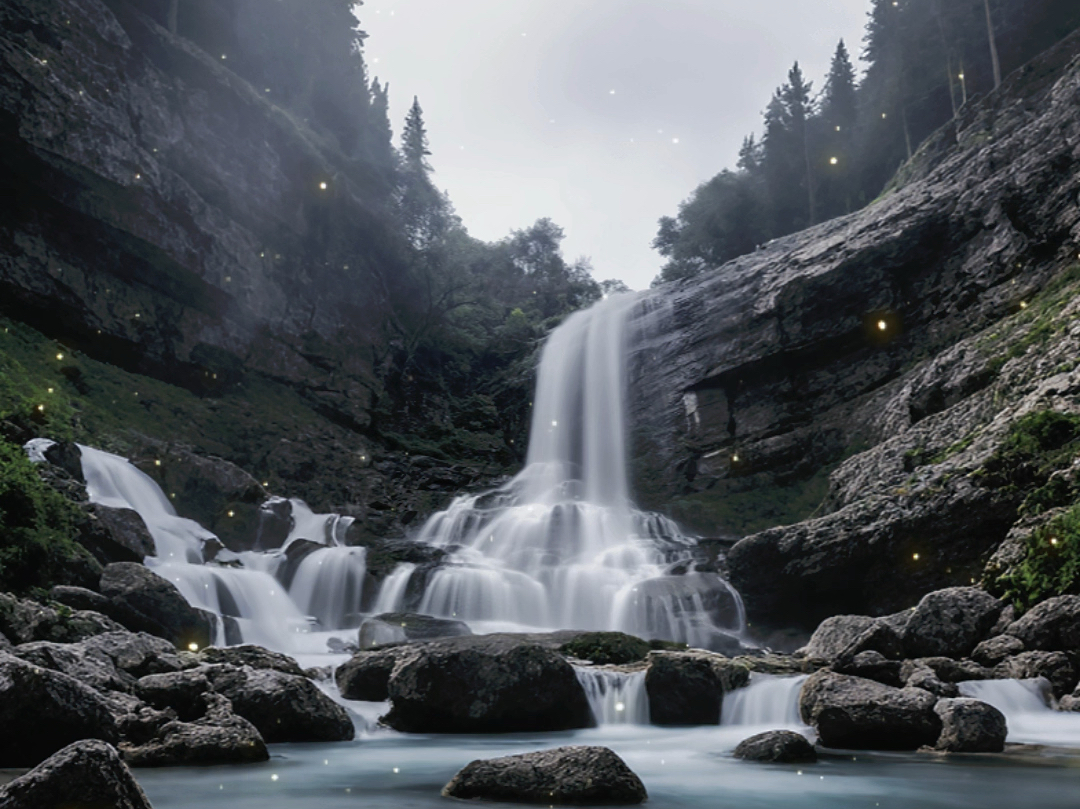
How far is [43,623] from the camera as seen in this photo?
9.05 m

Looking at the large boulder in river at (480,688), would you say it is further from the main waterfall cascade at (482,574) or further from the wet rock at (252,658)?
the main waterfall cascade at (482,574)

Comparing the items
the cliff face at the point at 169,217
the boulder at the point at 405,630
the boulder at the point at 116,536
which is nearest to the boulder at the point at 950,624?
the boulder at the point at 405,630

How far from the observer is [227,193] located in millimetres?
28703

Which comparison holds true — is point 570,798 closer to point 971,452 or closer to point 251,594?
point 971,452

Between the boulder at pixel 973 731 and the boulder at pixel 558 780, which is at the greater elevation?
the boulder at pixel 973 731

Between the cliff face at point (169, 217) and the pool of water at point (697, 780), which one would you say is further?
the cliff face at point (169, 217)

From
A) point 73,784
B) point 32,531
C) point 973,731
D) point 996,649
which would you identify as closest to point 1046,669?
point 996,649

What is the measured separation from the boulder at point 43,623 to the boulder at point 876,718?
28.7 ft

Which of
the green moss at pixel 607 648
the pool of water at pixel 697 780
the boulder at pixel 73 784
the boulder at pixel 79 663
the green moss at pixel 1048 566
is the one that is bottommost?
the pool of water at pixel 697 780

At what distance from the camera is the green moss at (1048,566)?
10.1 metres

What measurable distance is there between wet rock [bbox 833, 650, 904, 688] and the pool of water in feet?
7.01

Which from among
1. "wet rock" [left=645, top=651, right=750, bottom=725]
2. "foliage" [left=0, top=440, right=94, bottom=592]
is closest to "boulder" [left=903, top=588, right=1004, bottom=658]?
"wet rock" [left=645, top=651, right=750, bottom=725]

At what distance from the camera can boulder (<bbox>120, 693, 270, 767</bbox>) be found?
6.34 meters

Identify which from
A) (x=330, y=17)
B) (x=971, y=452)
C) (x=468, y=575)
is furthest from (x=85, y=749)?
(x=330, y=17)
